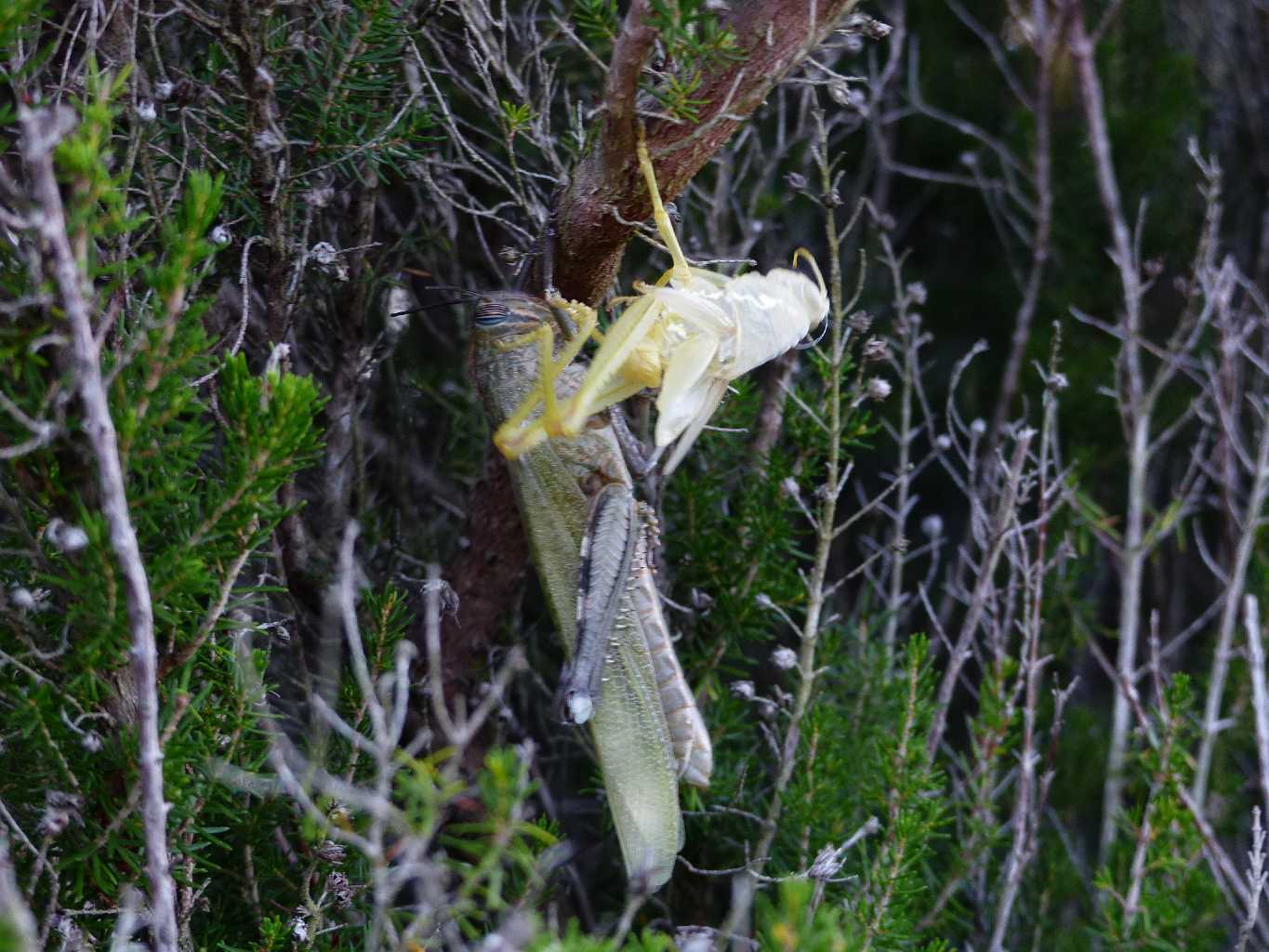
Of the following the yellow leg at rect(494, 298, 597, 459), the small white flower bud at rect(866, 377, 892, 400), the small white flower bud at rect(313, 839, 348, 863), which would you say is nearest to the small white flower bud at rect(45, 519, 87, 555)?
the small white flower bud at rect(313, 839, 348, 863)

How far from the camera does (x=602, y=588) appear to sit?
1249 millimetres

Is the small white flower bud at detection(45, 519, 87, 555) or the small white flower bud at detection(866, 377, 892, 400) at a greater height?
the small white flower bud at detection(45, 519, 87, 555)

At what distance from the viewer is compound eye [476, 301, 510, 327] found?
124 cm

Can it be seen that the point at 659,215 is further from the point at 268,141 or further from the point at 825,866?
the point at 825,866

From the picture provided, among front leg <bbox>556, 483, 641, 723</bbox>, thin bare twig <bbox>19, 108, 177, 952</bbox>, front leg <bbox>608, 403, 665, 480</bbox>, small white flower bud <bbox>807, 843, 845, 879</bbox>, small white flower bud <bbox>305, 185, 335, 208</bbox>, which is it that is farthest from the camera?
front leg <bbox>608, 403, 665, 480</bbox>

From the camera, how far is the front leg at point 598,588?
1227mm

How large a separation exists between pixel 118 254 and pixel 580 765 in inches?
39.9

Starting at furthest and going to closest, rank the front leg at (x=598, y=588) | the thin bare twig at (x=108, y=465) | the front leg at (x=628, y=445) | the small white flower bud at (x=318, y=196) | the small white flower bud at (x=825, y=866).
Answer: the front leg at (x=628, y=445), the front leg at (x=598, y=588), the small white flower bud at (x=318, y=196), the small white flower bud at (x=825, y=866), the thin bare twig at (x=108, y=465)

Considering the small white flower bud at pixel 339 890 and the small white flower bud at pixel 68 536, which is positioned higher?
the small white flower bud at pixel 68 536

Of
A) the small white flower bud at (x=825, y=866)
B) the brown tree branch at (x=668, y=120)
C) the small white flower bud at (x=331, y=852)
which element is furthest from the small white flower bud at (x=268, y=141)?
the small white flower bud at (x=825, y=866)

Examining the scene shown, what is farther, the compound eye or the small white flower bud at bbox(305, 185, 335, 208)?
the compound eye

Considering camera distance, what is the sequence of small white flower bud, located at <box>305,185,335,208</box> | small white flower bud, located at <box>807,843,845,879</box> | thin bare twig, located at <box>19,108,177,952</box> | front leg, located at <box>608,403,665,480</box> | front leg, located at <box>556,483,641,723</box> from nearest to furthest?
thin bare twig, located at <box>19,108,177,952</box>
small white flower bud, located at <box>807,843,845,879</box>
small white flower bud, located at <box>305,185,335,208</box>
front leg, located at <box>556,483,641,723</box>
front leg, located at <box>608,403,665,480</box>

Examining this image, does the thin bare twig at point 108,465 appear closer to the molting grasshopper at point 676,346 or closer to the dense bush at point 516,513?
the dense bush at point 516,513

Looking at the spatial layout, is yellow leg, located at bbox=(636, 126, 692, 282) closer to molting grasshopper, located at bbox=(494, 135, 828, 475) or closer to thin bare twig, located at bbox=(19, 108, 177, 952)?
molting grasshopper, located at bbox=(494, 135, 828, 475)
